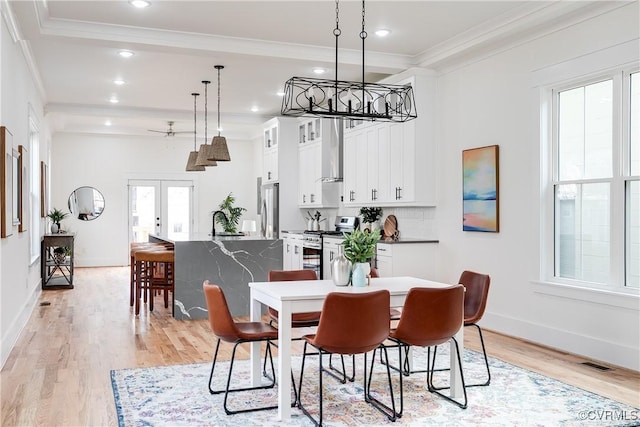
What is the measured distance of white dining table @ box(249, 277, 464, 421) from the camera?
336cm

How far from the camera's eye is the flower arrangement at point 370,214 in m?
7.88

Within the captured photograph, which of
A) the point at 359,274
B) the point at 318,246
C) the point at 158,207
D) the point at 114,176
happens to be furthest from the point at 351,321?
the point at 114,176

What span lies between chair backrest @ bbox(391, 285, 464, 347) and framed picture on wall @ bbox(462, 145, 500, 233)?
246 cm

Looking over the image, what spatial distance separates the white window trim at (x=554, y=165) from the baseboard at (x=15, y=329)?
14.8 ft

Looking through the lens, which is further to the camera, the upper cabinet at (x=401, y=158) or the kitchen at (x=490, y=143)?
the upper cabinet at (x=401, y=158)

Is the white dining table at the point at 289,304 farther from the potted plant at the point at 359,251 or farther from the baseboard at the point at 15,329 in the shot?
the baseboard at the point at 15,329

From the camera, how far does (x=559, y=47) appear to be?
503cm

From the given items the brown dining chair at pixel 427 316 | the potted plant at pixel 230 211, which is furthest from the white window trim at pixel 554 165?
the potted plant at pixel 230 211

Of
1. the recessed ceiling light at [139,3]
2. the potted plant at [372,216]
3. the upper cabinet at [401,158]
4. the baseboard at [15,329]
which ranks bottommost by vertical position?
the baseboard at [15,329]

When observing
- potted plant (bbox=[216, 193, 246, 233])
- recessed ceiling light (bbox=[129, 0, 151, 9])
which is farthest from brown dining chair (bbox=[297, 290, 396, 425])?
potted plant (bbox=[216, 193, 246, 233])

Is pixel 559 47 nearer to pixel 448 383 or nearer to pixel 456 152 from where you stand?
pixel 456 152

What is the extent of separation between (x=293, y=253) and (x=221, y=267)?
7.91ft

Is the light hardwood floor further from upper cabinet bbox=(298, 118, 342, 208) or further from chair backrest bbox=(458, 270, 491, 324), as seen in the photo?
upper cabinet bbox=(298, 118, 342, 208)

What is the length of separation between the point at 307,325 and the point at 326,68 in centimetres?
360
